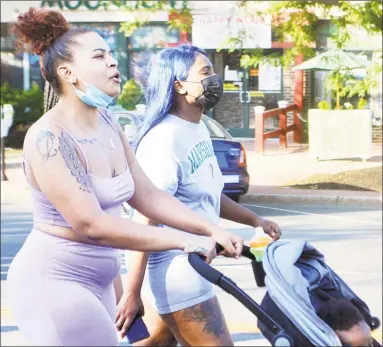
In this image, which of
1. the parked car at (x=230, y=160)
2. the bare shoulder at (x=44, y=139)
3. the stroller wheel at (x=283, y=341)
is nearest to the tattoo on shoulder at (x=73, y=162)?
the bare shoulder at (x=44, y=139)

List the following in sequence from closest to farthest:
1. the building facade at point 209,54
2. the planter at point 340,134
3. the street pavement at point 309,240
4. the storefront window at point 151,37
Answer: the street pavement at point 309,240 → the planter at point 340,134 → the building facade at point 209,54 → the storefront window at point 151,37

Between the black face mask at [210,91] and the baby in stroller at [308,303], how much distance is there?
919 millimetres

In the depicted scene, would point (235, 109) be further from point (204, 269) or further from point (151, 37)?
point (204, 269)

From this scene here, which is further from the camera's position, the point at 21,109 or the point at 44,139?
the point at 21,109

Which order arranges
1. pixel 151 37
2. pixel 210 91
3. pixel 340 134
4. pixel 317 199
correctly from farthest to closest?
pixel 151 37 < pixel 340 134 < pixel 317 199 < pixel 210 91

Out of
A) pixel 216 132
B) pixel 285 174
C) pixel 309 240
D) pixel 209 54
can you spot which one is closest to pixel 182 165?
pixel 309 240

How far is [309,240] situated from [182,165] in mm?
7745

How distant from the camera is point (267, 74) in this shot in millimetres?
26031

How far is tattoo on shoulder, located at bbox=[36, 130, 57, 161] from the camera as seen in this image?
10.9ft

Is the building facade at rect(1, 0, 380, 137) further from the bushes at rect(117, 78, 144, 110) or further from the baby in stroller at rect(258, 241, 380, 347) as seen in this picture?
the baby in stroller at rect(258, 241, 380, 347)

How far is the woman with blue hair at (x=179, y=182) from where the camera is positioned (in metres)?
4.00

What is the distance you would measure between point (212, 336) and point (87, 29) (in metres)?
1.25

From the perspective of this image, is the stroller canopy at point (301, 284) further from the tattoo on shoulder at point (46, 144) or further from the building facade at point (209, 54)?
the building facade at point (209, 54)

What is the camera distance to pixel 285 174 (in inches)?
733
